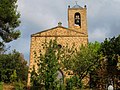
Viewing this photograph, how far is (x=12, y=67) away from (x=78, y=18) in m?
12.0

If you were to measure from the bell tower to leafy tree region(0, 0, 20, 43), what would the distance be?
15507mm

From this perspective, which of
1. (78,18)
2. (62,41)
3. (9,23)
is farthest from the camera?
(78,18)

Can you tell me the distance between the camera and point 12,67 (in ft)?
137

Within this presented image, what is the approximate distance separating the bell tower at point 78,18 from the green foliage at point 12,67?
31.0 ft

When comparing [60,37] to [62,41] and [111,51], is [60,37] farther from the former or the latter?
[111,51]

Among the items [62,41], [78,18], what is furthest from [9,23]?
[78,18]

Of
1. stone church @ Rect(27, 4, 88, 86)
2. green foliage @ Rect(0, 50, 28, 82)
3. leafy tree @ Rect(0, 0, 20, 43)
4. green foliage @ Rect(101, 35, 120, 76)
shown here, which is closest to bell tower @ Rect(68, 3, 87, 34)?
stone church @ Rect(27, 4, 88, 86)

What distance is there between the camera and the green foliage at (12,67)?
36.3 meters

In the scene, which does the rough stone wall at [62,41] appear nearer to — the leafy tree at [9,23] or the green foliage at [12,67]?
the green foliage at [12,67]

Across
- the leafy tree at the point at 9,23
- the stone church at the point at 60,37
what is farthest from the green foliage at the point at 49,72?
the stone church at the point at 60,37

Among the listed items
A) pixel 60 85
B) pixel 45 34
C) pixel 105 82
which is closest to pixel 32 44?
pixel 45 34

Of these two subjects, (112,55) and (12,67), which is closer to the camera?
(112,55)

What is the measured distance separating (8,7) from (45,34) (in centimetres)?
1228

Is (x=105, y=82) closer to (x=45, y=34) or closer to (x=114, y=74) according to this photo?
(x=114, y=74)
